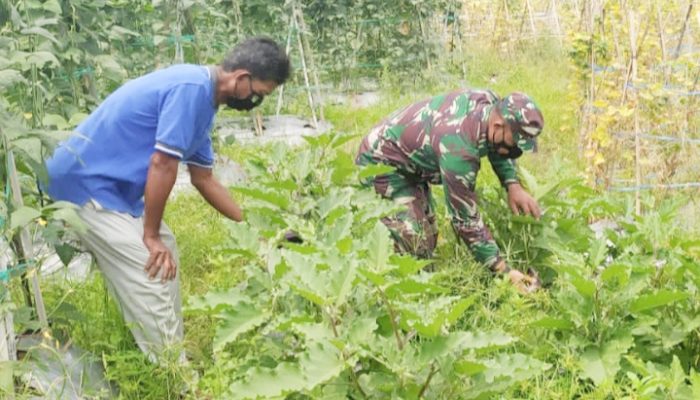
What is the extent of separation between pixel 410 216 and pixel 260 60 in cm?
144

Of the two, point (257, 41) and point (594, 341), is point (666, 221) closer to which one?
point (594, 341)

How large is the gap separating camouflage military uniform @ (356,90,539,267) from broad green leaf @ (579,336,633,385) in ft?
3.23

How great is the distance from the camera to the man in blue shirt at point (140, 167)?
11.1 feet

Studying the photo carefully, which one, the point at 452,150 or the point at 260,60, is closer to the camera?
the point at 260,60

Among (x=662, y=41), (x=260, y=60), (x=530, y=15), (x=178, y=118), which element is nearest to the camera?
(x=178, y=118)

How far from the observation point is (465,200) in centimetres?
391

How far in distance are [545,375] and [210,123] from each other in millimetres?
1810

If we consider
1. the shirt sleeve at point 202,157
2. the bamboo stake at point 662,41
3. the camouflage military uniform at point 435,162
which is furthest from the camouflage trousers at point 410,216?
the bamboo stake at point 662,41

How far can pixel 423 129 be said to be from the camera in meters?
4.19

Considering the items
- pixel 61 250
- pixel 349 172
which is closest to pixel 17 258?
pixel 61 250

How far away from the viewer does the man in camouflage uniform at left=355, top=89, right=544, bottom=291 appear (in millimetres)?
3863

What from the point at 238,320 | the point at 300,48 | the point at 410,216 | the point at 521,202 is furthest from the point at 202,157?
the point at 300,48

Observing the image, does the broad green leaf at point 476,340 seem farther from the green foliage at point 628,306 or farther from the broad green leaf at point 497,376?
the green foliage at point 628,306

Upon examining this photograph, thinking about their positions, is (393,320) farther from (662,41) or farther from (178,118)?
(662,41)
